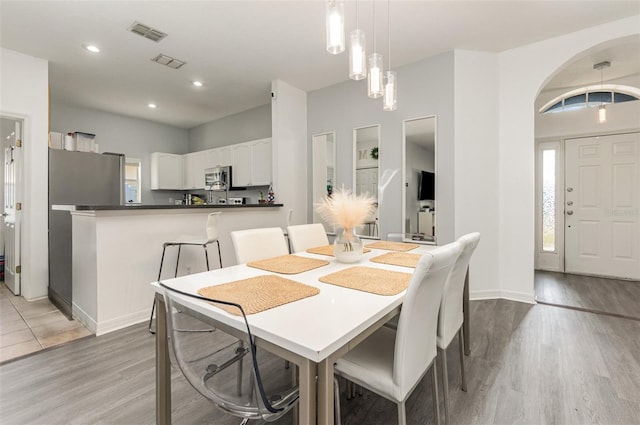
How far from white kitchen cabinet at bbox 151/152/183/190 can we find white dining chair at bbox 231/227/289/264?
15.2 feet

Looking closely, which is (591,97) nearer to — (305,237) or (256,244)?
(305,237)

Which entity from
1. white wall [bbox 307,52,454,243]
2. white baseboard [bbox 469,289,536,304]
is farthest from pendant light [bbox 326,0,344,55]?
white baseboard [bbox 469,289,536,304]

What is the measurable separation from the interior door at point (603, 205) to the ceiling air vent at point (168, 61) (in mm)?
5421

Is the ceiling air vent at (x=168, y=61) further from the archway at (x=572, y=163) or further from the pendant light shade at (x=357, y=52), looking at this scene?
the archway at (x=572, y=163)

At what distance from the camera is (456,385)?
1789mm

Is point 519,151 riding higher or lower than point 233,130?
lower

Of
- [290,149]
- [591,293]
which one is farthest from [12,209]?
[591,293]

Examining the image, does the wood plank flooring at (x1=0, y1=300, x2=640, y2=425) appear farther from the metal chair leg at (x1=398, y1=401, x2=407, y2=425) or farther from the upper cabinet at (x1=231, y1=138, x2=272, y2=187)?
→ the upper cabinet at (x1=231, y1=138, x2=272, y2=187)

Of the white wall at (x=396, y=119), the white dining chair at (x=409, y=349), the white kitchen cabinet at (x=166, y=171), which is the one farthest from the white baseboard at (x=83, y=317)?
the white kitchen cabinet at (x=166, y=171)

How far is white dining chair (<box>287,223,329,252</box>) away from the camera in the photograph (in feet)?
7.73

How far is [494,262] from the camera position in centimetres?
339

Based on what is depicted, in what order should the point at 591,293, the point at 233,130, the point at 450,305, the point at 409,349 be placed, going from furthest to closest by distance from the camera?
the point at 233,130 < the point at 591,293 < the point at 450,305 < the point at 409,349

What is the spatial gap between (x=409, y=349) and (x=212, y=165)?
5.39m

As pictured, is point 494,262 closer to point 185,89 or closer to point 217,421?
point 217,421
